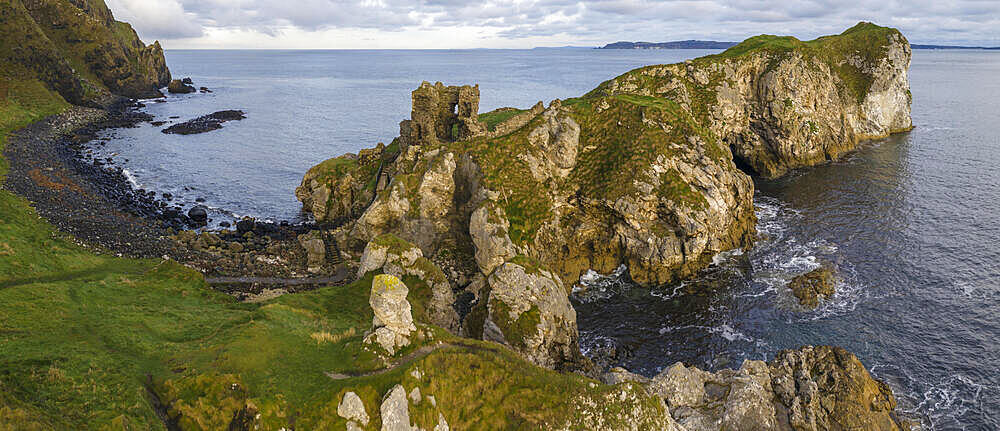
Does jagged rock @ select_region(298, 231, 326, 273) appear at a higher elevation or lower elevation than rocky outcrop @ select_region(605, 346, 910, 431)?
higher

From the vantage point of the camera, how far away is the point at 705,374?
100ft

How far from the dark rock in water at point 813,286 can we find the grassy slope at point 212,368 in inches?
1096

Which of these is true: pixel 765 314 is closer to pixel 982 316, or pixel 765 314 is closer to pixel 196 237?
pixel 982 316

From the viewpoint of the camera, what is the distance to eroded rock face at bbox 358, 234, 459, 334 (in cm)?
3697

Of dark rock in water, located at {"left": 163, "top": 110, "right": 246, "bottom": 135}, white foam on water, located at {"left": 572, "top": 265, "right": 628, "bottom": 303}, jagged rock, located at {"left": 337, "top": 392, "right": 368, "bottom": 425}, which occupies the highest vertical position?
dark rock in water, located at {"left": 163, "top": 110, "right": 246, "bottom": 135}

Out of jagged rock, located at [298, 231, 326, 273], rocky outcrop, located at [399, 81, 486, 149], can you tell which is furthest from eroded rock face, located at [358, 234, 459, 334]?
rocky outcrop, located at [399, 81, 486, 149]

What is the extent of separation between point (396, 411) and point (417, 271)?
57.2 ft

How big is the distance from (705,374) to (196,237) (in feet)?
182

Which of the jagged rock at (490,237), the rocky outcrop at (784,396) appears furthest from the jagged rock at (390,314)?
the jagged rock at (490,237)

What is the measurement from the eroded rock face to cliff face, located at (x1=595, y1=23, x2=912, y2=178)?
43.7 metres

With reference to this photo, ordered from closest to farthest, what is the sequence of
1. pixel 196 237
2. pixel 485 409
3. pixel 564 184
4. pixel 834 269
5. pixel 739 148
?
pixel 485 409
pixel 834 269
pixel 564 184
pixel 196 237
pixel 739 148

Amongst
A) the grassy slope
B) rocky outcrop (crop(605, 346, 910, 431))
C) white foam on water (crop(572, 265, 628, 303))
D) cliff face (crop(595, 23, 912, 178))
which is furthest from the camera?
cliff face (crop(595, 23, 912, 178))

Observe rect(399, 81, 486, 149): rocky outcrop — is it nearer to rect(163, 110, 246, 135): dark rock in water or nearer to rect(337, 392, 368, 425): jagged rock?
rect(337, 392, 368, 425): jagged rock

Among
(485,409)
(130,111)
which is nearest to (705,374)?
(485,409)
